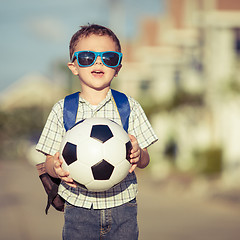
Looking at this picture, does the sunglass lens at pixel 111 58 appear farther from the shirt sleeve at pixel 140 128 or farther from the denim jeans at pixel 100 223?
the denim jeans at pixel 100 223

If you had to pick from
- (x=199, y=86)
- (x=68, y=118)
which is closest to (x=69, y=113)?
(x=68, y=118)

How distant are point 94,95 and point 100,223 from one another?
0.78 meters

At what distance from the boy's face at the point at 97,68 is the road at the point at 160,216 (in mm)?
5989

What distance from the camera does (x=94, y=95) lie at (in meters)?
3.04

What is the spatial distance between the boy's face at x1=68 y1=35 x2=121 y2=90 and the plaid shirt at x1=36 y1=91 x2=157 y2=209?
0.13 meters

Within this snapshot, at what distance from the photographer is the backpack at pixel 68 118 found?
9.80ft

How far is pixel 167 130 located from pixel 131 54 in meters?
8.69

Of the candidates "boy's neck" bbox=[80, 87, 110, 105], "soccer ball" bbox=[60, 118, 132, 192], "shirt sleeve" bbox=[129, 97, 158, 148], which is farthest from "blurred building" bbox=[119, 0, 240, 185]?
"soccer ball" bbox=[60, 118, 132, 192]

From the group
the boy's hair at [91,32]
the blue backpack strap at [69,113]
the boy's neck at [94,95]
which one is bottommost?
the blue backpack strap at [69,113]

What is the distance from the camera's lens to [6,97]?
63.7 metres

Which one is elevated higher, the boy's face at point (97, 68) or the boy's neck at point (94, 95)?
the boy's face at point (97, 68)

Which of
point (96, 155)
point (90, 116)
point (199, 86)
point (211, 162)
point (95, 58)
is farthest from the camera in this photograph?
point (199, 86)

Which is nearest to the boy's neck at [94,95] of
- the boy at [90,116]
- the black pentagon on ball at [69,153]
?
the boy at [90,116]

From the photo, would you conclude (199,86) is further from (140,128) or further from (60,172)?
(60,172)
